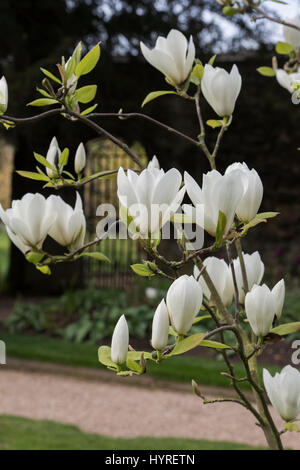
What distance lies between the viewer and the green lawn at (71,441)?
371 centimetres

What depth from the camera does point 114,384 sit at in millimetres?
5531

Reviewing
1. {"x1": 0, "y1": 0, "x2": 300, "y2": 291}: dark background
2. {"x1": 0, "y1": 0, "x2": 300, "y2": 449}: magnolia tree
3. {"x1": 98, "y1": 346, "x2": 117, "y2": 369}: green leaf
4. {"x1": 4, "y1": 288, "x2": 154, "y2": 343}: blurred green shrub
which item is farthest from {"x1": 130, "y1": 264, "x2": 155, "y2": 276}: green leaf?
{"x1": 0, "y1": 0, "x2": 300, "y2": 291}: dark background

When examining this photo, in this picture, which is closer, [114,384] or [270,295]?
[270,295]

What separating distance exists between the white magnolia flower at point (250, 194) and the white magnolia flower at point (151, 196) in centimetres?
10

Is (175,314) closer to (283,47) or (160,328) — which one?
(160,328)

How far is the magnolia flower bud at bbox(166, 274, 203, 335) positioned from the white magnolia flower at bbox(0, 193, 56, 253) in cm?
19

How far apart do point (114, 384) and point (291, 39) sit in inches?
178

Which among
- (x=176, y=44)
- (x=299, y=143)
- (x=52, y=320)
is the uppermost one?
(x=176, y=44)

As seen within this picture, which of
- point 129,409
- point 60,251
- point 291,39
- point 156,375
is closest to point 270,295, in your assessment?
point 291,39

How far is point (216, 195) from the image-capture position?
724 millimetres

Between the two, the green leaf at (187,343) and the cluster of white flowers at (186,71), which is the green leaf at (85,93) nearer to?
the cluster of white flowers at (186,71)

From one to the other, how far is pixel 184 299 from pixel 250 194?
0.60ft
